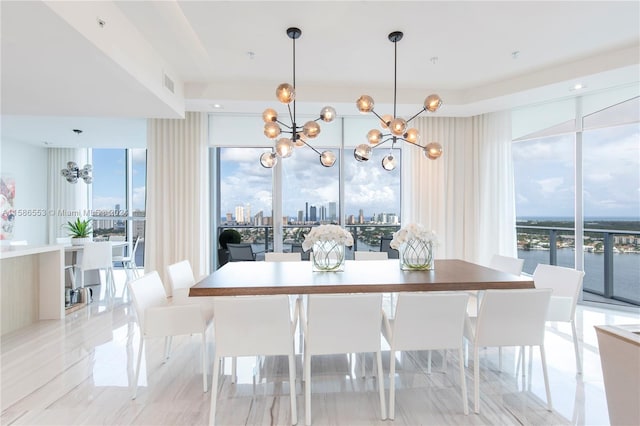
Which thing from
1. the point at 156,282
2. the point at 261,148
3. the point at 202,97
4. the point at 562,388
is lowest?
the point at 562,388

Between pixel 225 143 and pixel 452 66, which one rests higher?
pixel 452 66

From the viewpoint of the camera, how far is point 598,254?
175 inches

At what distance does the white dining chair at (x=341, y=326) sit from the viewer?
1.96 meters

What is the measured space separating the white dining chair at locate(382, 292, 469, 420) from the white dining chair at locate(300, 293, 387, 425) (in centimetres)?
12

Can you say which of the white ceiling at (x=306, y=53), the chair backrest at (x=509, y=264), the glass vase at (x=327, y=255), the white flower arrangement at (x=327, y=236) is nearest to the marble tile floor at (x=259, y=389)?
the chair backrest at (x=509, y=264)

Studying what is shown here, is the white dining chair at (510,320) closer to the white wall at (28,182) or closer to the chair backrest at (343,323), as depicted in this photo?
the chair backrest at (343,323)

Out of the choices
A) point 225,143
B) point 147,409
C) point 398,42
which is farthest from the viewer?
point 225,143

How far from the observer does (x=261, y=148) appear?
17.1ft

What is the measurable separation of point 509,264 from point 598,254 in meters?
2.27

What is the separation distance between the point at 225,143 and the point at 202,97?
965mm

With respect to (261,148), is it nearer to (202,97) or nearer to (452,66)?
(202,97)

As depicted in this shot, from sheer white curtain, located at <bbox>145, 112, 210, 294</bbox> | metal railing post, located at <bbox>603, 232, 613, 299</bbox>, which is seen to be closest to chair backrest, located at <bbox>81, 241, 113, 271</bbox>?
sheer white curtain, located at <bbox>145, 112, 210, 294</bbox>

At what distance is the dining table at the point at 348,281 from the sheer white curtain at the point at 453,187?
2.45 m

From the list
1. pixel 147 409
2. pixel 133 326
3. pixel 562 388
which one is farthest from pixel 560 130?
pixel 133 326
